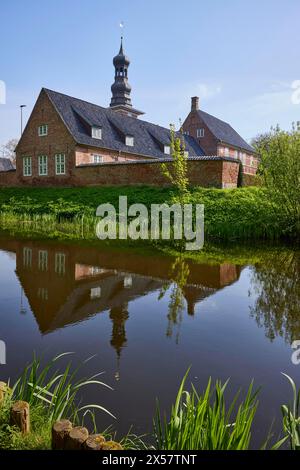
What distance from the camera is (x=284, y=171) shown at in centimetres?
1496

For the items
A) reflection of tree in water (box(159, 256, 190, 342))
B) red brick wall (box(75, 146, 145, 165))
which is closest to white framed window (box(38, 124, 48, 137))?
red brick wall (box(75, 146, 145, 165))

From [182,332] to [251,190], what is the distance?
1644cm

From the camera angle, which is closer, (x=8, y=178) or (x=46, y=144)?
(x=46, y=144)

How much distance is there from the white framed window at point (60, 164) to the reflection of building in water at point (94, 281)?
666 inches

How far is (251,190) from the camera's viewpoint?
809 inches

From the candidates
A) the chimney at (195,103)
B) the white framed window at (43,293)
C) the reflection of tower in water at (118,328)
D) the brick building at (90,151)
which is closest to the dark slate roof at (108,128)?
the brick building at (90,151)

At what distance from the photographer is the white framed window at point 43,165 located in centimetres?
2950

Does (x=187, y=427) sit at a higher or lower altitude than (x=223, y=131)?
lower

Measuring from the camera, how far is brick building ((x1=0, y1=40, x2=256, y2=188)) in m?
22.1

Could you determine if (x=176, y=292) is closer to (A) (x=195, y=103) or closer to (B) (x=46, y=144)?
(B) (x=46, y=144)

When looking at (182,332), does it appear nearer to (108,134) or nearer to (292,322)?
(292,322)

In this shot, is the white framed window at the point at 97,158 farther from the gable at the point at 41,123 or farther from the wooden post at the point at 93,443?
the wooden post at the point at 93,443

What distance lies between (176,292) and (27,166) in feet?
87.9

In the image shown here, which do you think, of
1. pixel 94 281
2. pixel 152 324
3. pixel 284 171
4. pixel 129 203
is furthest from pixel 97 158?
pixel 152 324
